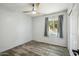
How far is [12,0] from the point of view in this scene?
34.5 inches

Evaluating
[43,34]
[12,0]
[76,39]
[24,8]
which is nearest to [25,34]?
[43,34]

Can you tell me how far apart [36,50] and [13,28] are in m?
0.46

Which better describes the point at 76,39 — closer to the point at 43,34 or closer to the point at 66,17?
the point at 66,17

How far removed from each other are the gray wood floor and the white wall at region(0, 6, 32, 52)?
2.9 inches

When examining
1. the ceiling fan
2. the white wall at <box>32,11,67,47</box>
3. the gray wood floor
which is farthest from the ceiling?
the gray wood floor

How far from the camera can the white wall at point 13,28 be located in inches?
38.1

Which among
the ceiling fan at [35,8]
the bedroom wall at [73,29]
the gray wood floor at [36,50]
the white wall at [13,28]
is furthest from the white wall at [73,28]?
the white wall at [13,28]

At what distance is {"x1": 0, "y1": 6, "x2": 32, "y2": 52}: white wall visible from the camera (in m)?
0.97

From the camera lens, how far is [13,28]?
105 cm

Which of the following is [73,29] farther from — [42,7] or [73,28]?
[42,7]

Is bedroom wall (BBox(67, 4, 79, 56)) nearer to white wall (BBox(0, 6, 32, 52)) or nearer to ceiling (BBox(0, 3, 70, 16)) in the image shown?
ceiling (BBox(0, 3, 70, 16))

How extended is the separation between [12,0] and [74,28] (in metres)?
0.86

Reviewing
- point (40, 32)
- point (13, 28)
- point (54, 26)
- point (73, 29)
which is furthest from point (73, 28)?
point (13, 28)

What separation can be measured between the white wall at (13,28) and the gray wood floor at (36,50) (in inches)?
Answer: 2.9
